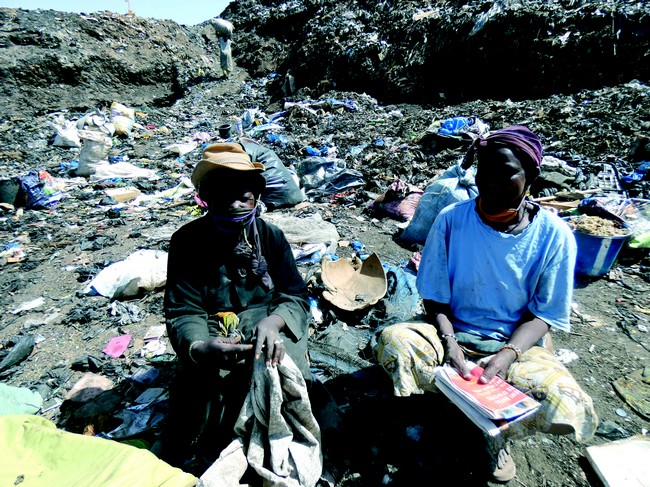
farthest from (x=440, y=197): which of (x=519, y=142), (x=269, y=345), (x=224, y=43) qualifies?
(x=224, y=43)

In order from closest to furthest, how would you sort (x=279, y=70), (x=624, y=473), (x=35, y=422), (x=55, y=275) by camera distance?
(x=35, y=422) < (x=624, y=473) < (x=55, y=275) < (x=279, y=70)

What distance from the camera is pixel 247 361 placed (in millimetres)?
1610

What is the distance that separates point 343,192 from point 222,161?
398 centimetres

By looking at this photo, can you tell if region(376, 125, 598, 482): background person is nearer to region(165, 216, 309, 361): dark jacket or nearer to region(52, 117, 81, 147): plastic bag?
region(165, 216, 309, 361): dark jacket

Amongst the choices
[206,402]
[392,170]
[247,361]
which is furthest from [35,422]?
[392,170]

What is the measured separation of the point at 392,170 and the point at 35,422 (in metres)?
5.26

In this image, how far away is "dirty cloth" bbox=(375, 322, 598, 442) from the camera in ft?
4.53

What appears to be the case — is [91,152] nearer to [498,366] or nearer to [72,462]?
[72,462]

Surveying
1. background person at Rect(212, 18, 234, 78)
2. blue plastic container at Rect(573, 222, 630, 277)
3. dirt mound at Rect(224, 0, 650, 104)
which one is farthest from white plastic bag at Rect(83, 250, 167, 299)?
background person at Rect(212, 18, 234, 78)

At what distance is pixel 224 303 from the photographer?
189 cm

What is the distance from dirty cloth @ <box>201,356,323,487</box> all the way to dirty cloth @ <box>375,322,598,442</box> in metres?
0.46

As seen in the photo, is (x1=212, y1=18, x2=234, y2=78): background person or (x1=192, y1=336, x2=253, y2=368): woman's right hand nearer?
(x1=192, y1=336, x2=253, y2=368): woman's right hand

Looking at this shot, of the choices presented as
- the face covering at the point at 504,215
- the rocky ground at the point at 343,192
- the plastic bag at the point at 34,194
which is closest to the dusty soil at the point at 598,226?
the rocky ground at the point at 343,192

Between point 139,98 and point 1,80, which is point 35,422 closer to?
point 1,80
